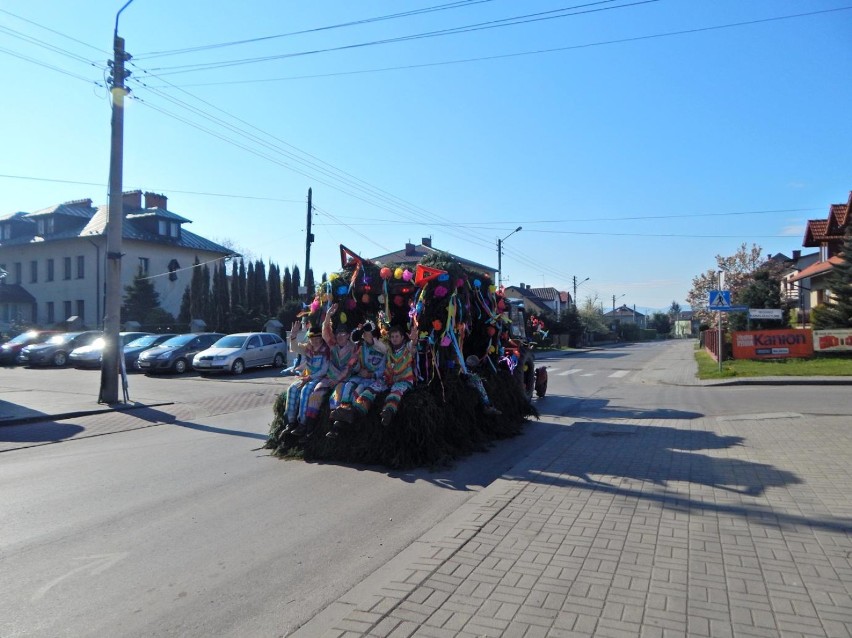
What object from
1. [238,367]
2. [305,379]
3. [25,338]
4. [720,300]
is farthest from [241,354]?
[720,300]

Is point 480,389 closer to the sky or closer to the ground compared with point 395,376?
closer to the ground

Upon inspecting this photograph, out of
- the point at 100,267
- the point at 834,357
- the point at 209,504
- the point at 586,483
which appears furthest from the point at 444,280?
the point at 100,267

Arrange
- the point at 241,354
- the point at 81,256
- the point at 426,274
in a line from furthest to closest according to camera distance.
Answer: the point at 81,256 < the point at 241,354 < the point at 426,274

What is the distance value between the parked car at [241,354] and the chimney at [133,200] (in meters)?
30.5

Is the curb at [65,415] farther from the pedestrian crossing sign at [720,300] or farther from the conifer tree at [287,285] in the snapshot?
the conifer tree at [287,285]

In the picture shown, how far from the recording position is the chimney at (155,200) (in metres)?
50.4

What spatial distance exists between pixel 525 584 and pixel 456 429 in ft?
15.7

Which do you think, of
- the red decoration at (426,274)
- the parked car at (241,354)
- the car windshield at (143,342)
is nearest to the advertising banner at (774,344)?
the parked car at (241,354)

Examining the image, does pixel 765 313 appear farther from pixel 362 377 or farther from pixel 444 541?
pixel 444 541

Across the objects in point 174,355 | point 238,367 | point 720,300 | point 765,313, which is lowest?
point 238,367

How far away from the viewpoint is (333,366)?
918 cm

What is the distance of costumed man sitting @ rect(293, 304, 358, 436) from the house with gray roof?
3912 cm

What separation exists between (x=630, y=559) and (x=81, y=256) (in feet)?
163

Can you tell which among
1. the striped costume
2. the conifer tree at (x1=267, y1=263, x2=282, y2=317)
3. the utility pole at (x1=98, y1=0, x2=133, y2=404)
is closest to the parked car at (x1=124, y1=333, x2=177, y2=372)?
the utility pole at (x1=98, y1=0, x2=133, y2=404)
